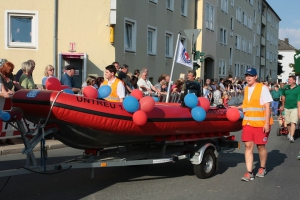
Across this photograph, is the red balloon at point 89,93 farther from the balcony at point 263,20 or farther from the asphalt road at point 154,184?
the balcony at point 263,20

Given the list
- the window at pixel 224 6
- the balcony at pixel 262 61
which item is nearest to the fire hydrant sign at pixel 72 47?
the window at pixel 224 6

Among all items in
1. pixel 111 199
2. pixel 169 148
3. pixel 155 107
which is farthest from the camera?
pixel 169 148

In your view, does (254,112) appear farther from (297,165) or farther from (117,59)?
(117,59)

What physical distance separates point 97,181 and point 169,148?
134cm

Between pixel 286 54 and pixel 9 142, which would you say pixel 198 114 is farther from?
pixel 286 54

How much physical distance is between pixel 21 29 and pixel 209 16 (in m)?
18.9

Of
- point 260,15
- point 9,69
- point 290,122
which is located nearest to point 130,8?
point 290,122

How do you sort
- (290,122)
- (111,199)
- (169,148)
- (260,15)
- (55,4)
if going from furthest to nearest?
1. (260,15)
2. (55,4)
3. (290,122)
4. (169,148)
5. (111,199)

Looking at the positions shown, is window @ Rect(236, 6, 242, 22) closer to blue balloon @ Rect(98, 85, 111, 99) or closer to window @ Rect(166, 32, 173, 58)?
window @ Rect(166, 32, 173, 58)

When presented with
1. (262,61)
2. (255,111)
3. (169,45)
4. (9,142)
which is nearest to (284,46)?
(262,61)

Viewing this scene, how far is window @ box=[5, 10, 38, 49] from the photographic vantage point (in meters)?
18.6

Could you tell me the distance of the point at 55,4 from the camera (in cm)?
1875

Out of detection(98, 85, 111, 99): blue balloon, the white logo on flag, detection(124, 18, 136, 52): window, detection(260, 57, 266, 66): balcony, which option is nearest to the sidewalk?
the white logo on flag

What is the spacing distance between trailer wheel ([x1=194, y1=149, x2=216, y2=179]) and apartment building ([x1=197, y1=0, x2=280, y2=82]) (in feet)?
80.2
